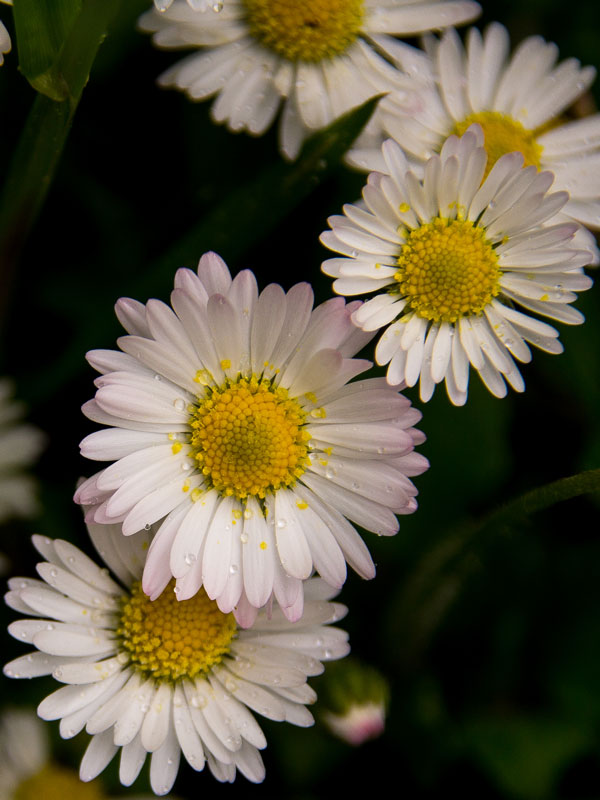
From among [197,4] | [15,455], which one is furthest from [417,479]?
[197,4]

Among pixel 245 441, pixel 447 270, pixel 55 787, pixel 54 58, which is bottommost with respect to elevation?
pixel 55 787

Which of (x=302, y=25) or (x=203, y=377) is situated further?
(x=302, y=25)

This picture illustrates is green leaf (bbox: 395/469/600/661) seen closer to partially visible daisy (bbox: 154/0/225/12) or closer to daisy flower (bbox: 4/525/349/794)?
daisy flower (bbox: 4/525/349/794)

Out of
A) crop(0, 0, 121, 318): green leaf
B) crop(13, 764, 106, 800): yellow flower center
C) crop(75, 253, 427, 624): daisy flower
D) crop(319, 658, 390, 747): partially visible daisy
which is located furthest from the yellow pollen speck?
crop(13, 764, 106, 800): yellow flower center

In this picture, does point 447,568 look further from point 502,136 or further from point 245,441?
point 502,136

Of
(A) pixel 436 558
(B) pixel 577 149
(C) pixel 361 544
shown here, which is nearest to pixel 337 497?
(C) pixel 361 544

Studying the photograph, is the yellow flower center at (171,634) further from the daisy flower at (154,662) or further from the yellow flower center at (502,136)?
the yellow flower center at (502,136)

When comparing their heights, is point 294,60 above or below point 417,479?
above

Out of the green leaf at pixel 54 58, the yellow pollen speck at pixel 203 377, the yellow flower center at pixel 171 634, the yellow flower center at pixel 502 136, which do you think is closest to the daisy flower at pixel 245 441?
the yellow pollen speck at pixel 203 377
